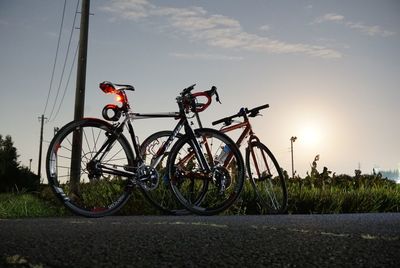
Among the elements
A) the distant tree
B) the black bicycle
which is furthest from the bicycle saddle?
the distant tree

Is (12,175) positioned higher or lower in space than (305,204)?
higher

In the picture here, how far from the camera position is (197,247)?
10.3ft

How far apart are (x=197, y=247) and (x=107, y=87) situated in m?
3.45

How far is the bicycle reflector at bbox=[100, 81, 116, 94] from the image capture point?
20.1 feet

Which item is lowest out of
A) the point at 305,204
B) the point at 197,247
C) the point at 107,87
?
the point at 197,247

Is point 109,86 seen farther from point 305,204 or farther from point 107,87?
point 305,204

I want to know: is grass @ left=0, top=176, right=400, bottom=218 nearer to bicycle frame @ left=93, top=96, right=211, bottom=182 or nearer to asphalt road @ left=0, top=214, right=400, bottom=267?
bicycle frame @ left=93, top=96, right=211, bottom=182

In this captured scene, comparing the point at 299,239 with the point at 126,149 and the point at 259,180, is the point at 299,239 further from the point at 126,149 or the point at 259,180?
the point at 259,180

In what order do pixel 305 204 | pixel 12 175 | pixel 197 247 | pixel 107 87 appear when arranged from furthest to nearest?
pixel 12 175 → pixel 305 204 → pixel 107 87 → pixel 197 247

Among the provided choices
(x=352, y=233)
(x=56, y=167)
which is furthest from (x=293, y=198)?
(x=352, y=233)

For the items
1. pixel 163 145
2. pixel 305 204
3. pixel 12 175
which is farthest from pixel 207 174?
pixel 12 175

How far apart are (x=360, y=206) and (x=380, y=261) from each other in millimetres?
6883

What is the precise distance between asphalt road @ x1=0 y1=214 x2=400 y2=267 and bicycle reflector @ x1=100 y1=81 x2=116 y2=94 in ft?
8.20

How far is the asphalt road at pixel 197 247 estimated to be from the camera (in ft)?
9.21
